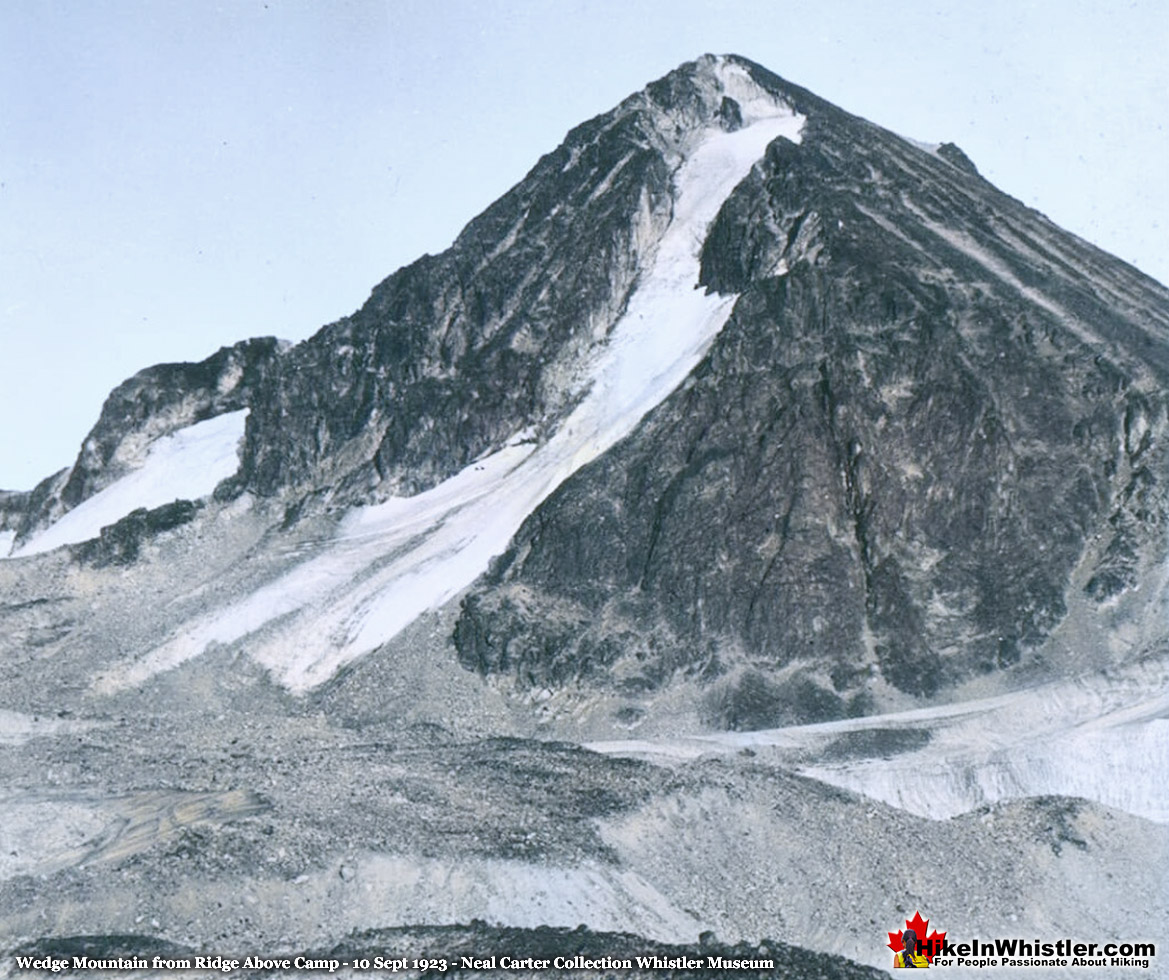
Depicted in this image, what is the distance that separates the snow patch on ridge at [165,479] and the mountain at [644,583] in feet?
1.09

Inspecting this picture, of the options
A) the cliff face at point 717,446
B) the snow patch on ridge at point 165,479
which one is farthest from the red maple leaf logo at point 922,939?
the snow patch on ridge at point 165,479

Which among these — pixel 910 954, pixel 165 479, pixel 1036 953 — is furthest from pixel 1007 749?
pixel 165 479

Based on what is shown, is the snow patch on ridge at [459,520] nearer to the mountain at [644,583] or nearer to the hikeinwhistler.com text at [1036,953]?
the mountain at [644,583]

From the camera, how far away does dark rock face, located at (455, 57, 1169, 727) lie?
53.8 meters

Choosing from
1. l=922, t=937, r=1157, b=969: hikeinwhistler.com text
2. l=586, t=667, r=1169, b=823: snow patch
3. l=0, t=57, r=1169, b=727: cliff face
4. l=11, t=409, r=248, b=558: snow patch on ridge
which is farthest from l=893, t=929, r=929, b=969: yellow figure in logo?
l=11, t=409, r=248, b=558: snow patch on ridge

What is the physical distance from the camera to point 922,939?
118ft

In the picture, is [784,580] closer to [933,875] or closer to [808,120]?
[933,875]

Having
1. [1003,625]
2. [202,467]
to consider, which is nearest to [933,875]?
[1003,625]

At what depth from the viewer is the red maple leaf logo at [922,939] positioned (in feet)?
117

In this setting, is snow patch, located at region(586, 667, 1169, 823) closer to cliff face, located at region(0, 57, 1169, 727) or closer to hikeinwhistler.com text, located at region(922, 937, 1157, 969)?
cliff face, located at region(0, 57, 1169, 727)

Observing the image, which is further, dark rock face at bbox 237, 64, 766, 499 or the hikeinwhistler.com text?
dark rock face at bbox 237, 64, 766, 499

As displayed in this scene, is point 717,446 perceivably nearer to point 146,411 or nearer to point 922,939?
point 922,939

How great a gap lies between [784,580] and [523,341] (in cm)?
2035

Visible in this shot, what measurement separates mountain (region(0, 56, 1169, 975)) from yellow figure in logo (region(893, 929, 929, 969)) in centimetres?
54
